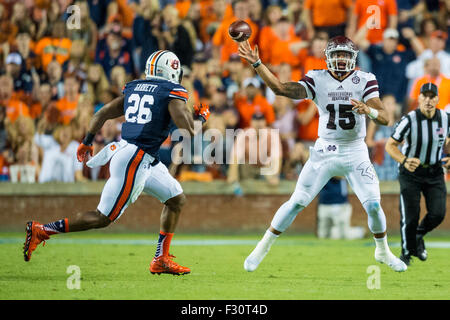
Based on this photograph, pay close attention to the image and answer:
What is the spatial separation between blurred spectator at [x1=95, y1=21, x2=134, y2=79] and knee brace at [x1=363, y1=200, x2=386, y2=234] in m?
7.40

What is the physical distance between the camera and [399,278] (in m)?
7.83

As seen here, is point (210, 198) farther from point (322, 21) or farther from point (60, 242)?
point (322, 21)

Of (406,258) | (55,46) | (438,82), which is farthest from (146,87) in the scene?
(55,46)

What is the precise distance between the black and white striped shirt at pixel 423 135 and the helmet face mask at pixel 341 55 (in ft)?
4.43

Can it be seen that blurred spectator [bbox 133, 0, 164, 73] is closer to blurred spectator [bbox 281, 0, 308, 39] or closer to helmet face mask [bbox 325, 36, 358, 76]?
blurred spectator [bbox 281, 0, 308, 39]

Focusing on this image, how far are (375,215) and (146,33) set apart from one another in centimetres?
768

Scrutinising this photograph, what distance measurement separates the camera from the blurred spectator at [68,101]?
44.4 feet

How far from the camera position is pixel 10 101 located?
13.9 meters

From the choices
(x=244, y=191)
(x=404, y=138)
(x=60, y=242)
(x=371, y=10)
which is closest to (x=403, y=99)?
(x=371, y=10)

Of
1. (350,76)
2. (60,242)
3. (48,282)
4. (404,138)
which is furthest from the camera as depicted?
(60,242)

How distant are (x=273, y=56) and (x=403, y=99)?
2.32 meters

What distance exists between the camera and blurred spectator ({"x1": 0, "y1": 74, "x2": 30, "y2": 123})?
13.7 m

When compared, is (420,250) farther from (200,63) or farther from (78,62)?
(78,62)

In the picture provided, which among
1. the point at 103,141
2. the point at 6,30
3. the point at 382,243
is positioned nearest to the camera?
the point at 382,243
